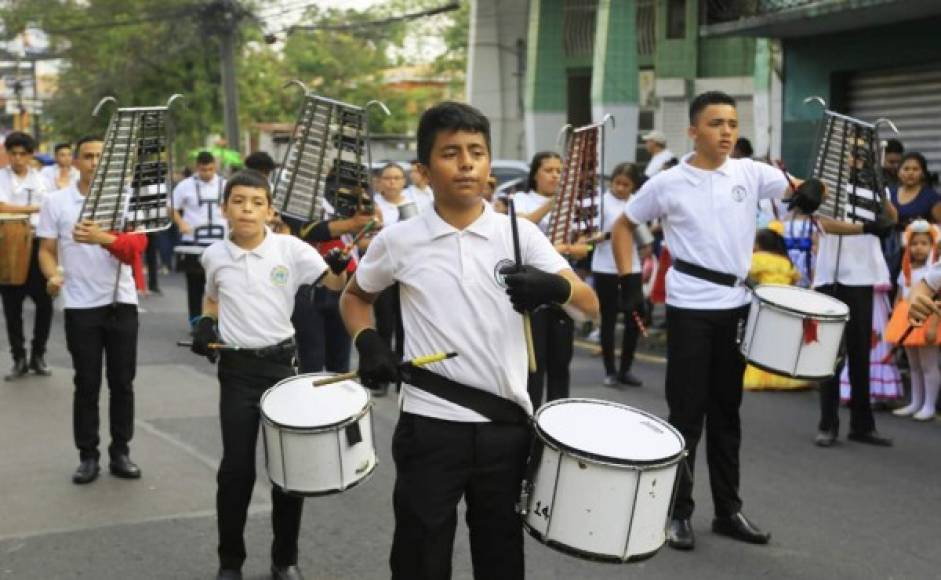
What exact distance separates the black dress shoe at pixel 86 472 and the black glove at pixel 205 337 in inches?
76.5

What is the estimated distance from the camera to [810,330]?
19.1 feet

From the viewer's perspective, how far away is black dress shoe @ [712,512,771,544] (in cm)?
589

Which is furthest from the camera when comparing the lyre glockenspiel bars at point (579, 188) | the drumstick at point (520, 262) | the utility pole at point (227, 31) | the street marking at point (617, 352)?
the utility pole at point (227, 31)

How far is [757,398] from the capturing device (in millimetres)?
9906

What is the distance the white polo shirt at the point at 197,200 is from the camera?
532 inches

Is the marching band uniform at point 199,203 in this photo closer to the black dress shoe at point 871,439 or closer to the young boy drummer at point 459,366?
the black dress shoe at point 871,439

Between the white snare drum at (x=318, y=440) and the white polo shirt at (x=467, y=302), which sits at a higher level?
the white polo shirt at (x=467, y=302)

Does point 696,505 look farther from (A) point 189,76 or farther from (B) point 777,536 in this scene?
(A) point 189,76

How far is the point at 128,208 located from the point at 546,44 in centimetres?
2343

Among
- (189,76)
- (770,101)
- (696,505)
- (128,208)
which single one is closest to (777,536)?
(696,505)

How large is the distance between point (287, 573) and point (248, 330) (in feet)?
3.55

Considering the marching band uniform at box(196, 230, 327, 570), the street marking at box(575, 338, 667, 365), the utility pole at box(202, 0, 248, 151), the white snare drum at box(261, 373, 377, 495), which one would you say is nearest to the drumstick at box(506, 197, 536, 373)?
the white snare drum at box(261, 373, 377, 495)

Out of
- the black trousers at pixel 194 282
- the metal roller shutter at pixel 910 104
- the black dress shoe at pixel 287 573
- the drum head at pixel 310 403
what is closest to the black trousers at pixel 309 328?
the black dress shoe at pixel 287 573

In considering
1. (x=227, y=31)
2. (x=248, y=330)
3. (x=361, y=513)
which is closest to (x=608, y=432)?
(x=248, y=330)
